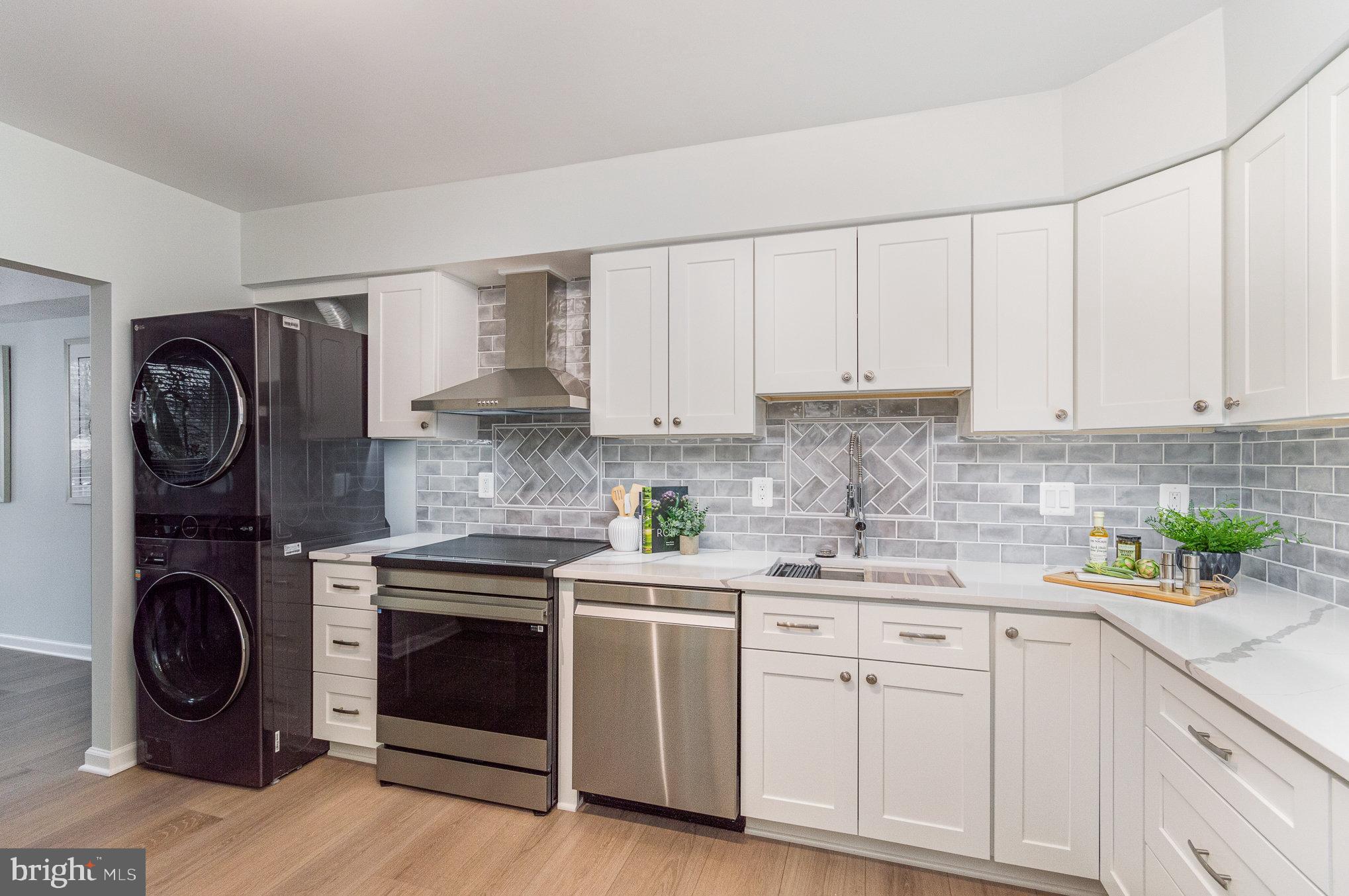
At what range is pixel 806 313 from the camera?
2.41m

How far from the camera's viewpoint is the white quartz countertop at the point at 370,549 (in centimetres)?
270

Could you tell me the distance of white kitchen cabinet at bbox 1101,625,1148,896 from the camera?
1629mm

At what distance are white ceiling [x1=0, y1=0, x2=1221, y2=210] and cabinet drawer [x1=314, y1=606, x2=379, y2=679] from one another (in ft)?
6.63

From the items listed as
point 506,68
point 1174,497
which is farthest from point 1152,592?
point 506,68

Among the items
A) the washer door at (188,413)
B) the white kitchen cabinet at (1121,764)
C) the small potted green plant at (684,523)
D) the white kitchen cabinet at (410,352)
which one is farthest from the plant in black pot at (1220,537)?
the washer door at (188,413)

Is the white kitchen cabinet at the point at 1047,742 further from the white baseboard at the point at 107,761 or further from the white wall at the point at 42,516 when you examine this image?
the white wall at the point at 42,516

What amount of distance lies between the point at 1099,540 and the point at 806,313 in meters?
1.36

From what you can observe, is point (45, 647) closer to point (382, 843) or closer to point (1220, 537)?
point (382, 843)

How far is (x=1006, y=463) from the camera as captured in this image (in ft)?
8.11

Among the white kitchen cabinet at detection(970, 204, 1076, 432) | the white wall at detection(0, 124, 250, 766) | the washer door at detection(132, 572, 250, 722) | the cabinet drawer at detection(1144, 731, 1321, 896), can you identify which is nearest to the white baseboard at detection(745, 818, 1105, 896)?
the cabinet drawer at detection(1144, 731, 1321, 896)

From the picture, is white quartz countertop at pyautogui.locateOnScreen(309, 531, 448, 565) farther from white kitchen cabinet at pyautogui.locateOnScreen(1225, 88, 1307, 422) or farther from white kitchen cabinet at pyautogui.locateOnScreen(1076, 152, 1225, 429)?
white kitchen cabinet at pyautogui.locateOnScreen(1225, 88, 1307, 422)

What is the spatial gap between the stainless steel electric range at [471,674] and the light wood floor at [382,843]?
130mm

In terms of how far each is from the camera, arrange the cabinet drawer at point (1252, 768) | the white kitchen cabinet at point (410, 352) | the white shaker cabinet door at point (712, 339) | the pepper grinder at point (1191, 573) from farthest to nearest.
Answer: the white kitchen cabinet at point (410, 352)
the white shaker cabinet door at point (712, 339)
the pepper grinder at point (1191, 573)
the cabinet drawer at point (1252, 768)

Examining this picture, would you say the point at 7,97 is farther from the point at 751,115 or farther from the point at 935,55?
the point at 935,55
